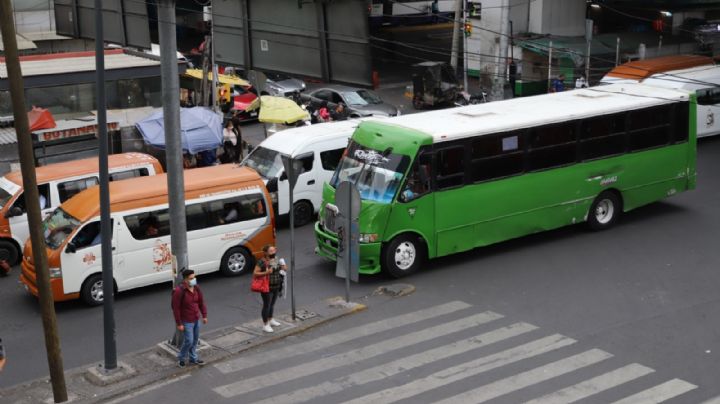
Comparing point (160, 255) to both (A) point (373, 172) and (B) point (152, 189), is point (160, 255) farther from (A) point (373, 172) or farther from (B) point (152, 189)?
(A) point (373, 172)

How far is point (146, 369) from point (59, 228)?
4249 mm

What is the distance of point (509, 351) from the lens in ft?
43.1

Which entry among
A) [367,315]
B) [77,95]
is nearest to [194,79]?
[77,95]

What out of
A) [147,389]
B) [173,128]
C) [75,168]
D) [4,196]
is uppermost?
[173,128]

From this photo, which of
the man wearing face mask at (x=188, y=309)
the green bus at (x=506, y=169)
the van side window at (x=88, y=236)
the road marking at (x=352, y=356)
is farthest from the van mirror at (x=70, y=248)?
the road marking at (x=352, y=356)

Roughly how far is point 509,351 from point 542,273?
3887 millimetres

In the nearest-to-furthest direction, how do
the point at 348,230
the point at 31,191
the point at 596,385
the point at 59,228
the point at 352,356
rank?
1. the point at 31,191
2. the point at 596,385
3. the point at 352,356
4. the point at 348,230
5. the point at 59,228

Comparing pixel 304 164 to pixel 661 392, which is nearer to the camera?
pixel 661 392

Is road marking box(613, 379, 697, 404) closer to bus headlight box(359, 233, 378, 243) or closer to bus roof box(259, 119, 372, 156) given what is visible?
bus headlight box(359, 233, 378, 243)

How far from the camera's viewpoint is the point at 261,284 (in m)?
13.8

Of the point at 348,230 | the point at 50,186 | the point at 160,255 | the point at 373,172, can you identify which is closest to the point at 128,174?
the point at 50,186

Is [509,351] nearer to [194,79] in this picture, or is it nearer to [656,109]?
[656,109]

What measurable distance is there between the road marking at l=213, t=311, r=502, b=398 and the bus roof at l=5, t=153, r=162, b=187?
8.01 metres

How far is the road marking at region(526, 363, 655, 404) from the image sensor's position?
11.5 m
